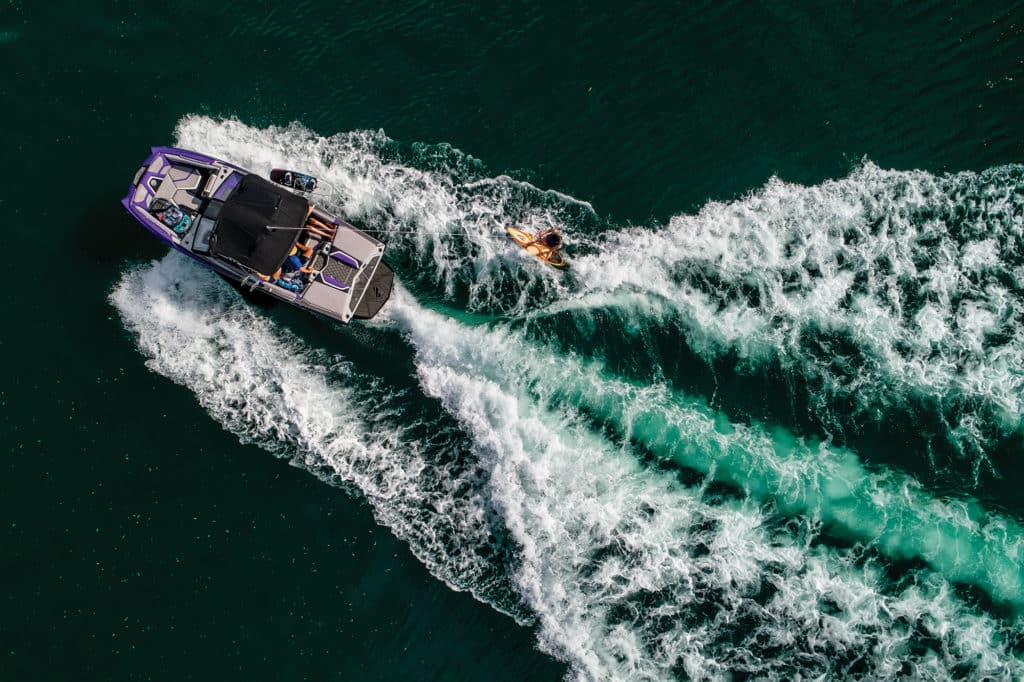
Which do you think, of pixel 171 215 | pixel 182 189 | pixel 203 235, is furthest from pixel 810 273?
pixel 171 215

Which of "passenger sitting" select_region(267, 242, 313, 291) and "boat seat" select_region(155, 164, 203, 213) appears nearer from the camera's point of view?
"passenger sitting" select_region(267, 242, 313, 291)

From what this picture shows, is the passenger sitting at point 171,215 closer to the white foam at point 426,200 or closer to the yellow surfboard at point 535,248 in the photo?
the white foam at point 426,200

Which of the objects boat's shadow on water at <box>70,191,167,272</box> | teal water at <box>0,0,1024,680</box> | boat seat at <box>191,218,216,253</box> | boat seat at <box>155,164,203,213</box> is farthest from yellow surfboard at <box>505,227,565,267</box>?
boat's shadow on water at <box>70,191,167,272</box>

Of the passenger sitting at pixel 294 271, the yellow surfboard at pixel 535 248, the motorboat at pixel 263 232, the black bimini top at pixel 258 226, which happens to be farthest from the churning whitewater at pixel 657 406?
the black bimini top at pixel 258 226

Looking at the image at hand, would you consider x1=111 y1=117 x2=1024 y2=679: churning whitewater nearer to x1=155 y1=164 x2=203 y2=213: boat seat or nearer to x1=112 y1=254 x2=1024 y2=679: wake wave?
x1=112 y1=254 x2=1024 y2=679: wake wave

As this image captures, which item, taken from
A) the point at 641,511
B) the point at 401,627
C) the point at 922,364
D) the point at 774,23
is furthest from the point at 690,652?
the point at 774,23

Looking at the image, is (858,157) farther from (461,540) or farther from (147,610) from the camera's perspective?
(147,610)


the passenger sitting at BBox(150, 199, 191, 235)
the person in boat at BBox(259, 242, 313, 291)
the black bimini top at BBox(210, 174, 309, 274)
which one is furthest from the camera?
the passenger sitting at BBox(150, 199, 191, 235)

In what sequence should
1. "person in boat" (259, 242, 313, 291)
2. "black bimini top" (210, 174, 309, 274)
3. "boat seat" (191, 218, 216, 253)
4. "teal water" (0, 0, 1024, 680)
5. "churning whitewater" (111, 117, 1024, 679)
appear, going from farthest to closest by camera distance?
"boat seat" (191, 218, 216, 253) < "person in boat" (259, 242, 313, 291) < "black bimini top" (210, 174, 309, 274) < "teal water" (0, 0, 1024, 680) < "churning whitewater" (111, 117, 1024, 679)
